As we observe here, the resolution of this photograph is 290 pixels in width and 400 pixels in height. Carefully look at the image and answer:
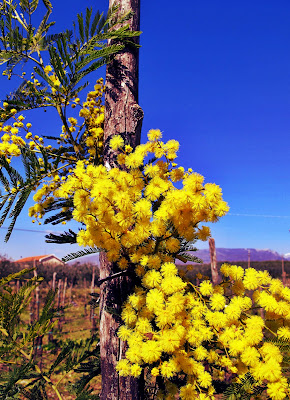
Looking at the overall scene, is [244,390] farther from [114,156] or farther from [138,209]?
[114,156]

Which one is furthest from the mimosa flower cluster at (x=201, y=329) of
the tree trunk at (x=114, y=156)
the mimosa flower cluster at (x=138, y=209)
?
the tree trunk at (x=114, y=156)

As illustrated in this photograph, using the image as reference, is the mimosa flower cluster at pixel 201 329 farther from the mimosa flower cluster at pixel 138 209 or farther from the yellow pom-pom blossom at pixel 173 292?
the mimosa flower cluster at pixel 138 209

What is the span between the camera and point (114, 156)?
1.83 m

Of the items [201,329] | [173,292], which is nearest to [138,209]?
[173,292]

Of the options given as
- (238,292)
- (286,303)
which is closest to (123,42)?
(238,292)

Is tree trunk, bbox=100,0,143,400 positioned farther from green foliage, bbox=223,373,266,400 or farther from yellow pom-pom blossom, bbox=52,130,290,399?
green foliage, bbox=223,373,266,400

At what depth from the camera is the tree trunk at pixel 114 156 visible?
1.65 meters

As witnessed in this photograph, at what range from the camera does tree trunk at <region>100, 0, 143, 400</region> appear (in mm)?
1653

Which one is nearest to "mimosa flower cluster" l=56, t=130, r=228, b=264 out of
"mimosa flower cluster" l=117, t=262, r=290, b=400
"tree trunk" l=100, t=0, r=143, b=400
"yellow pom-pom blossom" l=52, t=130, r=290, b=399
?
"yellow pom-pom blossom" l=52, t=130, r=290, b=399

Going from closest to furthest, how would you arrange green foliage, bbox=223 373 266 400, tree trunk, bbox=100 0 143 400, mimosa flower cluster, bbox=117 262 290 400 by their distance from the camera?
mimosa flower cluster, bbox=117 262 290 400 → green foliage, bbox=223 373 266 400 → tree trunk, bbox=100 0 143 400

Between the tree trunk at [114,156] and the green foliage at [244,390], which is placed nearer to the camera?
the green foliage at [244,390]

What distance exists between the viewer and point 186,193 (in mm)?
1235

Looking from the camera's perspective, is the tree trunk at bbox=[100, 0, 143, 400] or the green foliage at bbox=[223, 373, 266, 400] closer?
the green foliage at bbox=[223, 373, 266, 400]

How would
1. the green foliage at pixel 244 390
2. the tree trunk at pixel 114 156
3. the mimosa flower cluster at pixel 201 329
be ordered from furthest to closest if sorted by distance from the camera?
the tree trunk at pixel 114 156
the green foliage at pixel 244 390
the mimosa flower cluster at pixel 201 329
